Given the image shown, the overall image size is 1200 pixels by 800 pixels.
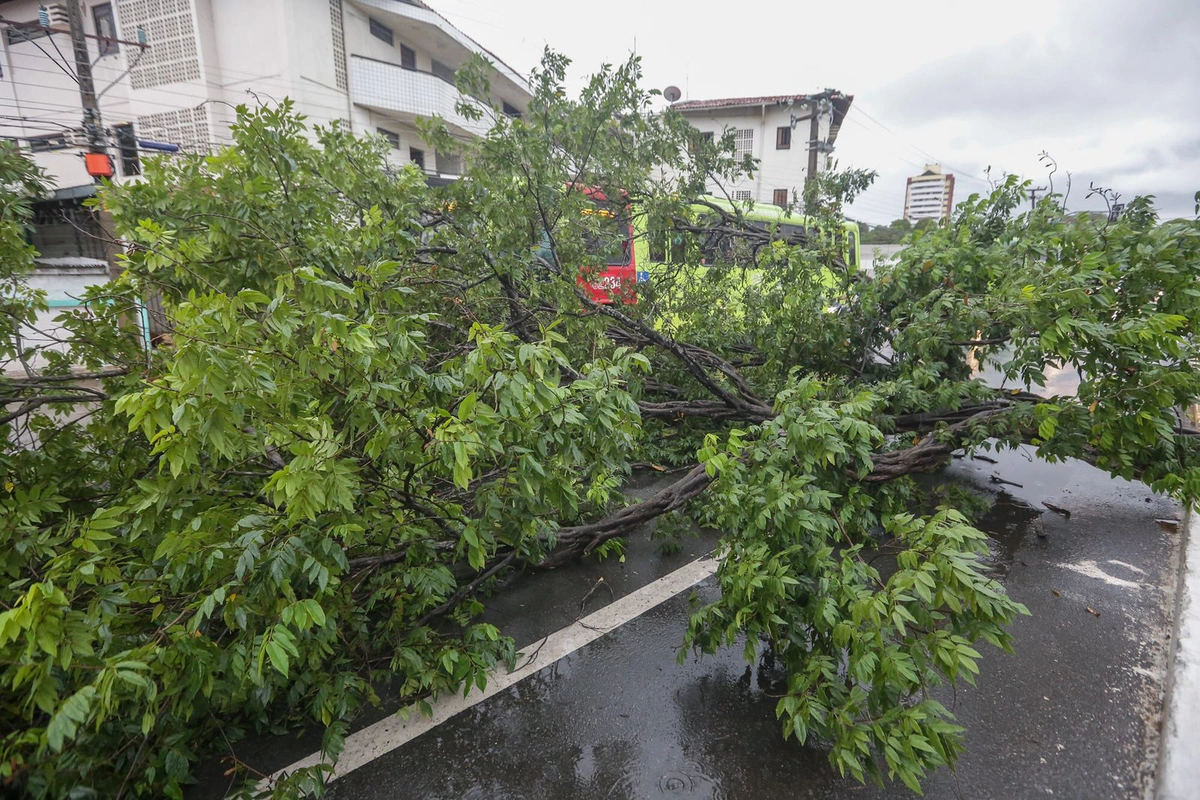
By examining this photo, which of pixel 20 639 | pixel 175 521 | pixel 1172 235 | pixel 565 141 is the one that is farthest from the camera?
pixel 565 141

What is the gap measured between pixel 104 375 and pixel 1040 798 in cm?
476

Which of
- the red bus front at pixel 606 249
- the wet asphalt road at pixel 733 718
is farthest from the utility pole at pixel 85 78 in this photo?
the wet asphalt road at pixel 733 718

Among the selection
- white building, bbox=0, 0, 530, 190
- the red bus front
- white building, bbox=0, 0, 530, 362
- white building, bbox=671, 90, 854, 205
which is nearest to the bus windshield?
the red bus front

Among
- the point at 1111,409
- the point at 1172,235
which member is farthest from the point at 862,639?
the point at 1172,235

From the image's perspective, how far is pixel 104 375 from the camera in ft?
9.95

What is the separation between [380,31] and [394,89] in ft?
7.08

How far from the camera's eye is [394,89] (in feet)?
49.9

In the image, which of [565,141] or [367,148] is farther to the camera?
[565,141]

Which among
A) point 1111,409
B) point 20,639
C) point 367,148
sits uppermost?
point 367,148

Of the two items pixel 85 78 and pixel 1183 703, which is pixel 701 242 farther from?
pixel 85 78

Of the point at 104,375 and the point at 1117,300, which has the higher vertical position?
the point at 1117,300

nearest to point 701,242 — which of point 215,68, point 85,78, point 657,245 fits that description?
point 657,245

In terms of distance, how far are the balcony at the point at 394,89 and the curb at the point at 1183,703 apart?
14.9 metres

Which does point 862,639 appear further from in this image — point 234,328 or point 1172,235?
point 1172,235
